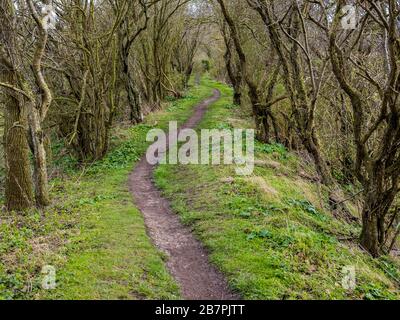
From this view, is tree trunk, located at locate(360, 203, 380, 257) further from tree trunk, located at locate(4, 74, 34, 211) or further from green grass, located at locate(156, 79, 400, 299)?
tree trunk, located at locate(4, 74, 34, 211)

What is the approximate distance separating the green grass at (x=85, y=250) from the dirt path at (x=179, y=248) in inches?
10.1

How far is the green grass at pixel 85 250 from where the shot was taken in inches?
246

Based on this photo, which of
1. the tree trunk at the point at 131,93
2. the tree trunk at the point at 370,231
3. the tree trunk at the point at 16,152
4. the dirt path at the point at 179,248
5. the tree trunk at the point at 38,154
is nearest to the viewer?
the dirt path at the point at 179,248

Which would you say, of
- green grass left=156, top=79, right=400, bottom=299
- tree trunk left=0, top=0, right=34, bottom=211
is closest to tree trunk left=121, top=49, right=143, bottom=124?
green grass left=156, top=79, right=400, bottom=299

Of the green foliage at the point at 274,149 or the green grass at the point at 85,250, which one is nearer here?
the green grass at the point at 85,250

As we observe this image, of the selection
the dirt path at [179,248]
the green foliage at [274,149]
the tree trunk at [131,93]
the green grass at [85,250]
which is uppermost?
the tree trunk at [131,93]

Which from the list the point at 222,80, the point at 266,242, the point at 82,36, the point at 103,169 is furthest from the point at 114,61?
the point at 222,80

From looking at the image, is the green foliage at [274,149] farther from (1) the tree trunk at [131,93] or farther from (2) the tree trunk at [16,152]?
(2) the tree trunk at [16,152]

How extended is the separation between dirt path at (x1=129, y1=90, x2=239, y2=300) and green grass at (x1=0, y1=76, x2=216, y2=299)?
257mm

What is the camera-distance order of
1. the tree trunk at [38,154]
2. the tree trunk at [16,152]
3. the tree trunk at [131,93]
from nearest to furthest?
the tree trunk at [38,154], the tree trunk at [16,152], the tree trunk at [131,93]

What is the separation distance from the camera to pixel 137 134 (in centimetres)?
1925

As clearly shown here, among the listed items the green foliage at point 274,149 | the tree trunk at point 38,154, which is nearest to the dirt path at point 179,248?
the tree trunk at point 38,154

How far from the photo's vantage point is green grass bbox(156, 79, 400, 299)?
6816 millimetres
